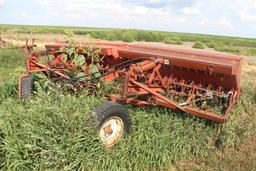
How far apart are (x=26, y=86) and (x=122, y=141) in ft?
7.72

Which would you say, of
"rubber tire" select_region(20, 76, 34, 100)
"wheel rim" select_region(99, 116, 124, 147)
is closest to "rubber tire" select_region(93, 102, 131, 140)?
"wheel rim" select_region(99, 116, 124, 147)

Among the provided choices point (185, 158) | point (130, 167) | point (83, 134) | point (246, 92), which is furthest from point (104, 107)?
point (246, 92)

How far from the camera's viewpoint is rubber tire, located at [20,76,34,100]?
7.02 meters

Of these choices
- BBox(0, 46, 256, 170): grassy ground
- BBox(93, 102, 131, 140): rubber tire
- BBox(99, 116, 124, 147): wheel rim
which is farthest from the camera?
BBox(99, 116, 124, 147): wheel rim

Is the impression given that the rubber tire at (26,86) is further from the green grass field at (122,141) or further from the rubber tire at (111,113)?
the rubber tire at (111,113)

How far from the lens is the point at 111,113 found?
534 cm

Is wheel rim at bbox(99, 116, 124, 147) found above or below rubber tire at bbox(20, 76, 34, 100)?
below

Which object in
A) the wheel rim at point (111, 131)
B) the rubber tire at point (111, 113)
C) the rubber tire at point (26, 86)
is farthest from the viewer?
the rubber tire at point (26, 86)

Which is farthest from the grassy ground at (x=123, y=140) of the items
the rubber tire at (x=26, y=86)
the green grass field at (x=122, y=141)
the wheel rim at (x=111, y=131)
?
the rubber tire at (x=26, y=86)

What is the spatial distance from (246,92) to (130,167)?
428 centimetres

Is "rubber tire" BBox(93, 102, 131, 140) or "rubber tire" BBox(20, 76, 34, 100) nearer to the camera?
"rubber tire" BBox(93, 102, 131, 140)

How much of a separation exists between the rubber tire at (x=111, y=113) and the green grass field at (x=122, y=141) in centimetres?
13

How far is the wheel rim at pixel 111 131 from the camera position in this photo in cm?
537

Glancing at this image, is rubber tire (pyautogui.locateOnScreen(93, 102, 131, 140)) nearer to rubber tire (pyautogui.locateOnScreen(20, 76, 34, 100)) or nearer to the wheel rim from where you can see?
the wheel rim
